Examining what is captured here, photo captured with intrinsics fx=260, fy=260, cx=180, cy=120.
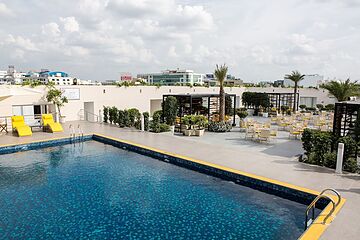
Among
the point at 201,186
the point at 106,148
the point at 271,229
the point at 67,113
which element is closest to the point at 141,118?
the point at 106,148

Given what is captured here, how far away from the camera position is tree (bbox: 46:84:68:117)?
18.1 m

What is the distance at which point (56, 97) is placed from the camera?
1836 cm

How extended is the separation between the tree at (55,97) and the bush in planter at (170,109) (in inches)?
288

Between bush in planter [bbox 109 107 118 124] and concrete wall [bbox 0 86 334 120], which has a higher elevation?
concrete wall [bbox 0 86 334 120]

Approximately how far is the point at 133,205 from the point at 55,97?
1399 centimetres

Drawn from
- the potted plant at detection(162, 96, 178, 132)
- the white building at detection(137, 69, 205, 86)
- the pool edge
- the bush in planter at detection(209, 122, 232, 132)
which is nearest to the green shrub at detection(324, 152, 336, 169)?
the pool edge

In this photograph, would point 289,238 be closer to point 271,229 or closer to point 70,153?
point 271,229

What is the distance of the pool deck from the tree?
3186mm

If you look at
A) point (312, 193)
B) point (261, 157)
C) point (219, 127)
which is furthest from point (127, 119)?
point (312, 193)

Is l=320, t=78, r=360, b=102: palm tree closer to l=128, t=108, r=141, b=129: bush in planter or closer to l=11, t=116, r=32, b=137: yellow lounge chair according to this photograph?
l=128, t=108, r=141, b=129: bush in planter

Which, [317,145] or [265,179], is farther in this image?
[317,145]

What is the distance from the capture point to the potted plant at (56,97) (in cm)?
1808

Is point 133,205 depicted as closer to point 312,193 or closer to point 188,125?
point 312,193

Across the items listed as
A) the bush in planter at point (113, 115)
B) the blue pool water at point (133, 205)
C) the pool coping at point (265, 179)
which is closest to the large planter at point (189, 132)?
the pool coping at point (265, 179)
